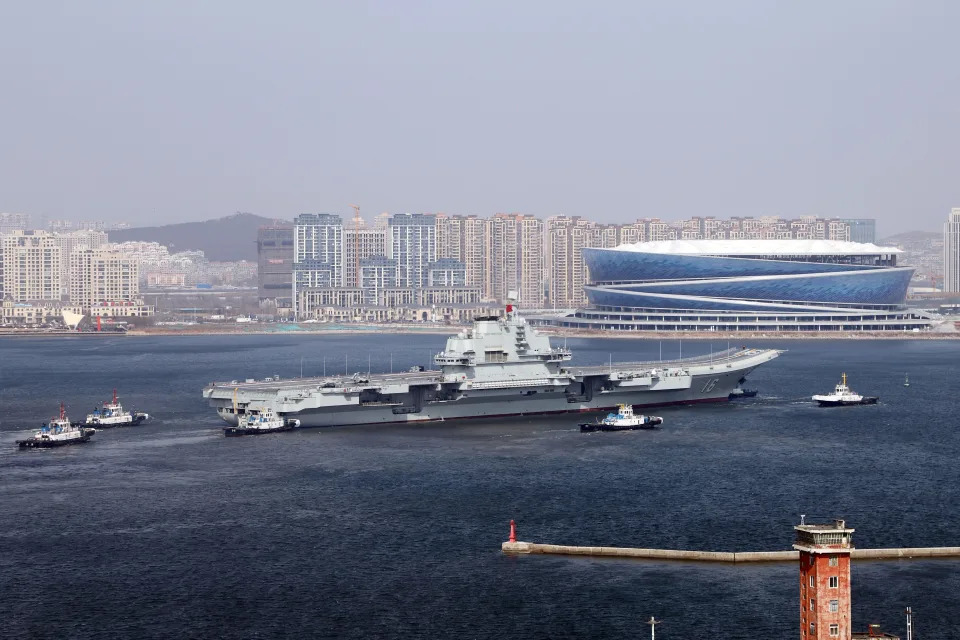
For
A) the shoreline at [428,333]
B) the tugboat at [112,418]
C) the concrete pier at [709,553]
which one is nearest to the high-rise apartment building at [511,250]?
the shoreline at [428,333]

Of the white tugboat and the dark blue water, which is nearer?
the dark blue water

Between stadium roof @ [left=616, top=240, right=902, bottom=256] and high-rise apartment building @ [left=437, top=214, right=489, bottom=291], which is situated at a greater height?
high-rise apartment building @ [left=437, top=214, right=489, bottom=291]

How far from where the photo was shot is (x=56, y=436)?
43.0 metres

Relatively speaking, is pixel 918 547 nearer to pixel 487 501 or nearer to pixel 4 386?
pixel 487 501

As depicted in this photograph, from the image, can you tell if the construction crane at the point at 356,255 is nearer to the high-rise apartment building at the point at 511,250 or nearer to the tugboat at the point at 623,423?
the high-rise apartment building at the point at 511,250

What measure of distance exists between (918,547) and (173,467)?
844 inches

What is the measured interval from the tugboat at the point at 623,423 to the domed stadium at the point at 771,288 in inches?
2678

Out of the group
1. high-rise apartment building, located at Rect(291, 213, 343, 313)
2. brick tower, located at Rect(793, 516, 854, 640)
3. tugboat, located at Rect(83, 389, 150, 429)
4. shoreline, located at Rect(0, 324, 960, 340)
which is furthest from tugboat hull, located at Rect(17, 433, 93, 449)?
high-rise apartment building, located at Rect(291, 213, 343, 313)

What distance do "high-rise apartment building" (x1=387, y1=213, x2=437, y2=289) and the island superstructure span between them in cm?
12336

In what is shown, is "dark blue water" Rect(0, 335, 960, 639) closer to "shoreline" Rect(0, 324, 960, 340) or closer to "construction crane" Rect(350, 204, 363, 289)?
"shoreline" Rect(0, 324, 960, 340)

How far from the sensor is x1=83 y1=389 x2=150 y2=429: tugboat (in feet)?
156

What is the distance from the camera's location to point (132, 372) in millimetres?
75312

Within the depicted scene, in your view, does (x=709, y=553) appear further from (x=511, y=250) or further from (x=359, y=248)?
(x=359, y=248)

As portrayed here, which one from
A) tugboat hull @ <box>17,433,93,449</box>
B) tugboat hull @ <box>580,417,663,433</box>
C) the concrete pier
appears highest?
tugboat hull @ <box>580,417,663,433</box>
